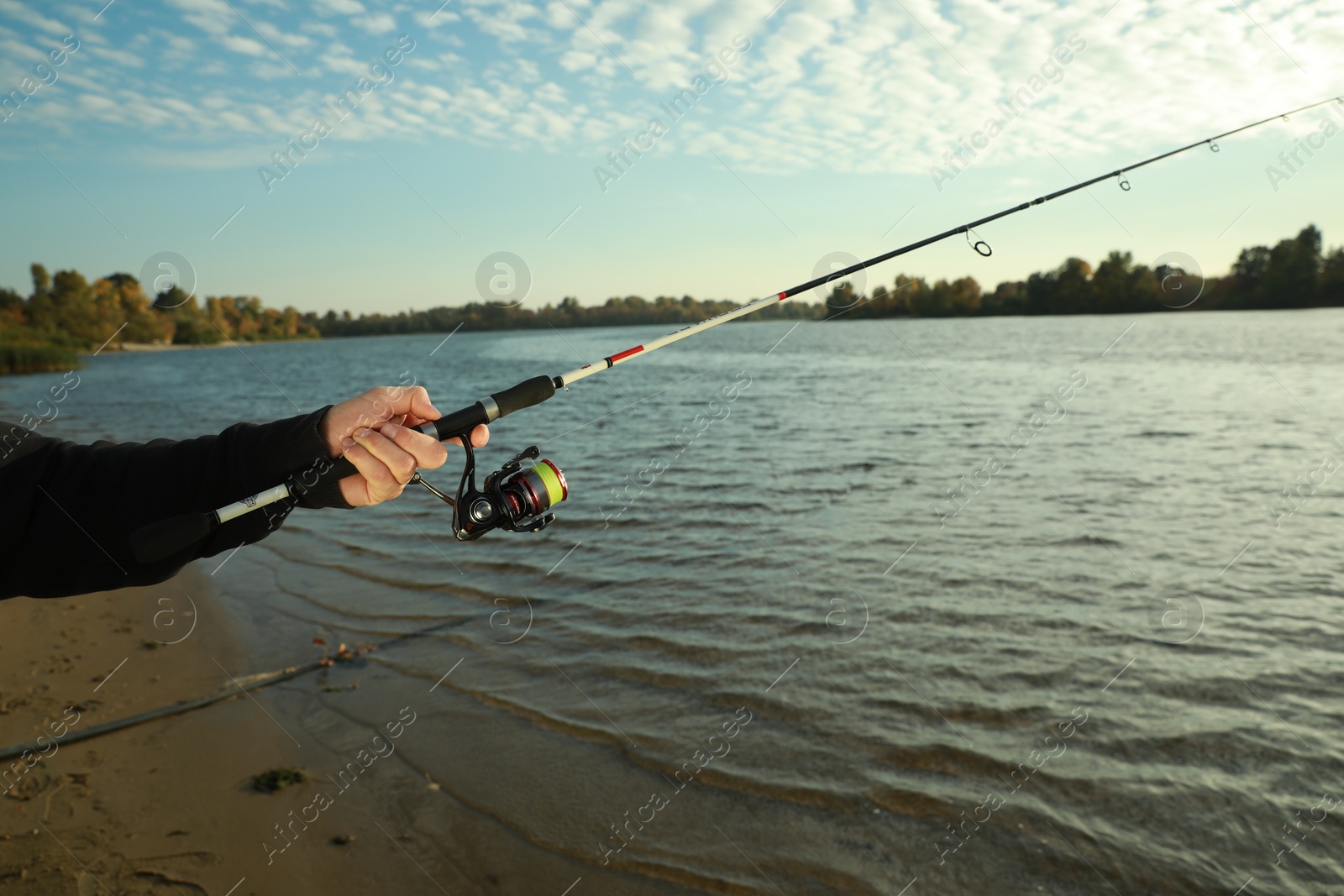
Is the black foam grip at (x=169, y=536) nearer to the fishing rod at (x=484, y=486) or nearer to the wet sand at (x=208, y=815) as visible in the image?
the fishing rod at (x=484, y=486)

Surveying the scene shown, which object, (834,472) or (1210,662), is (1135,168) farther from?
(834,472)

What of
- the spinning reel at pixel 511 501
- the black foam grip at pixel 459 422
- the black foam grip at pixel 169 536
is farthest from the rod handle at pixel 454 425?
the black foam grip at pixel 169 536

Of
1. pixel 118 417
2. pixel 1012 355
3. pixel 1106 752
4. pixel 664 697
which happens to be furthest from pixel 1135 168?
pixel 1012 355

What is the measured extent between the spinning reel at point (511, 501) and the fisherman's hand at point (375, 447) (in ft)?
1.62

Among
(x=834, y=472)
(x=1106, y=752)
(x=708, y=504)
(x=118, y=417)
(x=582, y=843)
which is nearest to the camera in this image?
(x=582, y=843)

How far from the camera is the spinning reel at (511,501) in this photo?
9.09ft

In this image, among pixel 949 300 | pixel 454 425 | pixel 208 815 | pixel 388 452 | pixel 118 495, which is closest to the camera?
pixel 118 495

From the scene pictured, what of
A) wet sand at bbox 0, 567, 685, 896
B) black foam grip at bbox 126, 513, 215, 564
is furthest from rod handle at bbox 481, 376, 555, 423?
wet sand at bbox 0, 567, 685, 896

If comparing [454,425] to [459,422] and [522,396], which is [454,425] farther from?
[522,396]

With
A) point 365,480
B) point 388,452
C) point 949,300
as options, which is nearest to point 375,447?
point 388,452

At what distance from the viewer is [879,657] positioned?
5.77 metres

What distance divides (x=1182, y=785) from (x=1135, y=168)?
4671 mm

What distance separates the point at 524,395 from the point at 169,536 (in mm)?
1228

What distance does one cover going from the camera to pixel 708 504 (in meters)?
10.1
